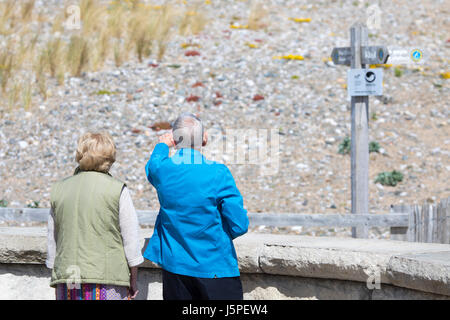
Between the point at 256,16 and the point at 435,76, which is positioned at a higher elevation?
the point at 256,16

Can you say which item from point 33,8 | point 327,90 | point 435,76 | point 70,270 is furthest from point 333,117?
point 70,270

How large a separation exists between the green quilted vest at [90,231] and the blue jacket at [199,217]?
251mm

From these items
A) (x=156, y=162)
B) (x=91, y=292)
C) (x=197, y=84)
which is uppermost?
(x=197, y=84)

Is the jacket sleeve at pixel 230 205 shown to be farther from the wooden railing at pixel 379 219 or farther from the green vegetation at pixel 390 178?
the green vegetation at pixel 390 178

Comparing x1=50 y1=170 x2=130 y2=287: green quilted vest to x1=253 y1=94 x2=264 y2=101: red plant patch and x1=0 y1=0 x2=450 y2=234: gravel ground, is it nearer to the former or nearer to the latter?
x1=0 y1=0 x2=450 y2=234: gravel ground

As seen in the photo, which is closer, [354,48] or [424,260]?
[424,260]

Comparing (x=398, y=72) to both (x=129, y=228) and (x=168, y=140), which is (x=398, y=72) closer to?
(x=168, y=140)

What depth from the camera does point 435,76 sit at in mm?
14742

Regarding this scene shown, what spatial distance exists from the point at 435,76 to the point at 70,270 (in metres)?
13.3

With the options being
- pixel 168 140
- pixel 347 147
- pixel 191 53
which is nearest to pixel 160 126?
pixel 191 53

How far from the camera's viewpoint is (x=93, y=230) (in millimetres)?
2984

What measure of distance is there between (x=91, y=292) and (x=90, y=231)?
30 cm

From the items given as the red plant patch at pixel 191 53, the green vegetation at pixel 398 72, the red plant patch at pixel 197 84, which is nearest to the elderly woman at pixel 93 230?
the red plant patch at pixel 197 84
